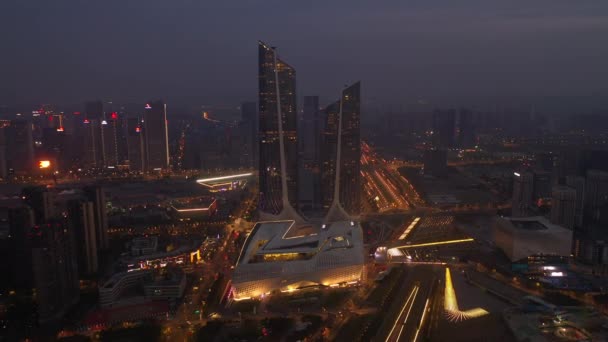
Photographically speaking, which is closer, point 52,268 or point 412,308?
point 412,308

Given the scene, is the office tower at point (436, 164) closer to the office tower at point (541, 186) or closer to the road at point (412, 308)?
the office tower at point (541, 186)

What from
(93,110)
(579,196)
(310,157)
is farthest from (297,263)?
(93,110)

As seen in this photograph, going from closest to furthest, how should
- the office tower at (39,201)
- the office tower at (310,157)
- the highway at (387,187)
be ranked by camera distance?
the office tower at (39,201) → the office tower at (310,157) → the highway at (387,187)

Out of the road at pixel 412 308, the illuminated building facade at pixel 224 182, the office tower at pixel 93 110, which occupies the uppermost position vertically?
the office tower at pixel 93 110

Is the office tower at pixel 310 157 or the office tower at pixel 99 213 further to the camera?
the office tower at pixel 310 157

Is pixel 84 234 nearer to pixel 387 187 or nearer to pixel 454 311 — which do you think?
pixel 454 311

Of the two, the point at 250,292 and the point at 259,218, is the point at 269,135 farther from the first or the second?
the point at 250,292

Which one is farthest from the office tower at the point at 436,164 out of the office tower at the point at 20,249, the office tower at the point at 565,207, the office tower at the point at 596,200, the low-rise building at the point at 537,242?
the office tower at the point at 20,249
